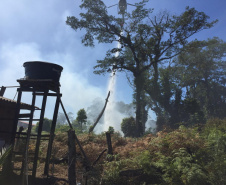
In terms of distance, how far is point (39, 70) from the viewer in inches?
319

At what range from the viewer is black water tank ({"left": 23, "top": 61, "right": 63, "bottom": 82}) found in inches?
319

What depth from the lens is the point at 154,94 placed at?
36844 millimetres

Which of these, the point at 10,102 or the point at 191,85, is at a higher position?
the point at 191,85

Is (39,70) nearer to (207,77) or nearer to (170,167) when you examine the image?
(170,167)

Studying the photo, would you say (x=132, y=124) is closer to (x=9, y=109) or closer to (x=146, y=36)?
(x=146, y=36)

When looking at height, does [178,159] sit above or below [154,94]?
below

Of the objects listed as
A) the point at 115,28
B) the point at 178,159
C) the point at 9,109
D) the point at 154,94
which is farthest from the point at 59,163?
the point at 154,94

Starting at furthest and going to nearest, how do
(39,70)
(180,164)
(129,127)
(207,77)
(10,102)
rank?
(207,77), (129,127), (10,102), (39,70), (180,164)

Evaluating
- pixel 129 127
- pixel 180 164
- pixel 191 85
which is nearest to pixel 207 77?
pixel 191 85

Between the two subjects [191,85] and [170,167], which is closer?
[170,167]

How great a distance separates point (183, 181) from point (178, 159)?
87cm

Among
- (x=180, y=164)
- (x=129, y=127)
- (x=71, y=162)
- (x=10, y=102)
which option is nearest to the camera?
(x=71, y=162)

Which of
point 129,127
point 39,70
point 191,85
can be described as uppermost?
point 191,85

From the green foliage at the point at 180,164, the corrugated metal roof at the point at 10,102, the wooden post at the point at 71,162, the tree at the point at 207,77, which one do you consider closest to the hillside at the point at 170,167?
the green foliage at the point at 180,164
